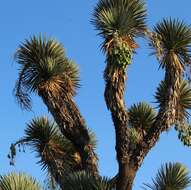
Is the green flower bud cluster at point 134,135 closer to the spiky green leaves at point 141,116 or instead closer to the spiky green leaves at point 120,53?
the spiky green leaves at point 141,116

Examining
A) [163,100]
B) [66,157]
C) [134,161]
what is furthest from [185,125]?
[66,157]

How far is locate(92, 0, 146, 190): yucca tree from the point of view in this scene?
14867 millimetres

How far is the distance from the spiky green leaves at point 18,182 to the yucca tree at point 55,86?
5.15ft

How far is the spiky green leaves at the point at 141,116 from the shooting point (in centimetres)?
1781

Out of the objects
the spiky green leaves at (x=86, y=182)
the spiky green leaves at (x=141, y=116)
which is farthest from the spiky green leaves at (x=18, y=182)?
the spiky green leaves at (x=141, y=116)

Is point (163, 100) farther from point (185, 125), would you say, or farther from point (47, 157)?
point (47, 157)

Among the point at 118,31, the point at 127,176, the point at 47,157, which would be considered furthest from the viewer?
the point at 47,157

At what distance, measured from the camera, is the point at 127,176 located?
14672 millimetres

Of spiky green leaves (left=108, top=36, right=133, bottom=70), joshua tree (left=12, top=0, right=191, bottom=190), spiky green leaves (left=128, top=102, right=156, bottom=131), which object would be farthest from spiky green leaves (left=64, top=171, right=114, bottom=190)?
spiky green leaves (left=128, top=102, right=156, bottom=131)

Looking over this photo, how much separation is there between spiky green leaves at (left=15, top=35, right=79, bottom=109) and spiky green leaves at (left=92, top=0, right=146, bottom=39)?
1244 mm

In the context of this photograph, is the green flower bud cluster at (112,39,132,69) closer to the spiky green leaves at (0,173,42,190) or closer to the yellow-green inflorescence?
the yellow-green inflorescence

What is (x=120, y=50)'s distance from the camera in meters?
15.3

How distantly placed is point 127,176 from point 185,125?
75.7 inches

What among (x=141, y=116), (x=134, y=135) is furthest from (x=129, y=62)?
(x=141, y=116)
